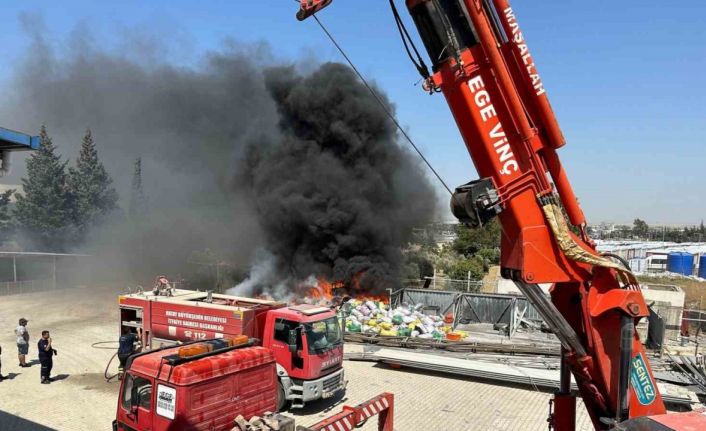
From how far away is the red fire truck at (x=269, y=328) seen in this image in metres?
9.75

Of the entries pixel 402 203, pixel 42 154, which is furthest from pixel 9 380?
pixel 42 154

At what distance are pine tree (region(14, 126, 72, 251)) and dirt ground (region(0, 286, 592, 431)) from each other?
29.3 meters

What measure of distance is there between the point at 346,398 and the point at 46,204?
41.5 m

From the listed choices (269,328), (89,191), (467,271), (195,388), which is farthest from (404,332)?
(89,191)

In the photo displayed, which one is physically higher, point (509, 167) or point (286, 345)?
point (509, 167)

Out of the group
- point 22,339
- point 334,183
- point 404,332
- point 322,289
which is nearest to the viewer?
point 22,339

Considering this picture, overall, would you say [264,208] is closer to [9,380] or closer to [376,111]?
[376,111]

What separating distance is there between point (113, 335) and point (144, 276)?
54.8 feet

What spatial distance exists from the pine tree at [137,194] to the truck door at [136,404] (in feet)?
144

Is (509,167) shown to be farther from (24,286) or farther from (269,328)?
(24,286)

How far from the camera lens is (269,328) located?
10367mm

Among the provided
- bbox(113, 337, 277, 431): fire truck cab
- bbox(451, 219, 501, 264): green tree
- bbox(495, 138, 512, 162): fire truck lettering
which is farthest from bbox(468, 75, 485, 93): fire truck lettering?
bbox(451, 219, 501, 264): green tree

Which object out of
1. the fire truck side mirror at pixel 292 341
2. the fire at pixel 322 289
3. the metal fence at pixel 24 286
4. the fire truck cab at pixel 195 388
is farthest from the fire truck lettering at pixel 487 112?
the metal fence at pixel 24 286

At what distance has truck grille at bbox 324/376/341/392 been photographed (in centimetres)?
1000
